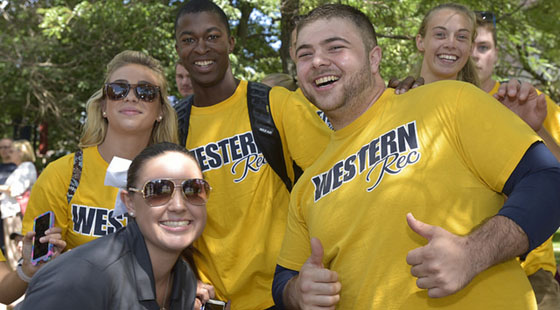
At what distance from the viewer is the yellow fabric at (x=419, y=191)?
219cm

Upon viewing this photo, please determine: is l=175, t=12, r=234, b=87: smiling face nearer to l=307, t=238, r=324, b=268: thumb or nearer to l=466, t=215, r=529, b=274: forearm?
l=307, t=238, r=324, b=268: thumb

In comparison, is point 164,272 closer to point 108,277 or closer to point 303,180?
point 108,277

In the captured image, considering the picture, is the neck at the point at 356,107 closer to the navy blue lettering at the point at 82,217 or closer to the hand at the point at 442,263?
the hand at the point at 442,263

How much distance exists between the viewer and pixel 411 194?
229 centimetres

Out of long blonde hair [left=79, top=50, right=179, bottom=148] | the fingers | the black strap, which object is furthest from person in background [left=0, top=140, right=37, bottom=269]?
the fingers

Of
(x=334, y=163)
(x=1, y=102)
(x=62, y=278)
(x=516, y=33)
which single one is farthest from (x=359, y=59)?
(x=1, y=102)

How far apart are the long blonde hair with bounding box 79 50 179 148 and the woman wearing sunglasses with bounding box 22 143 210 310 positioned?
73cm

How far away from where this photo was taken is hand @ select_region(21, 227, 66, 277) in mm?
3137

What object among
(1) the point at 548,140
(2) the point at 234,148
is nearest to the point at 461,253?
(1) the point at 548,140

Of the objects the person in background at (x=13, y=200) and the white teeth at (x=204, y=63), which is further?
the person in background at (x=13, y=200)

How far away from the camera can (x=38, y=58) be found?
15867mm

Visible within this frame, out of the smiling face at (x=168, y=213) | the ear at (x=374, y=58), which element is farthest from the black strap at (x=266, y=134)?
the ear at (x=374, y=58)

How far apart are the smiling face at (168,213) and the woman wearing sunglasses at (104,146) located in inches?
20.7

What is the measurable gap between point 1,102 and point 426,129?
739 inches
